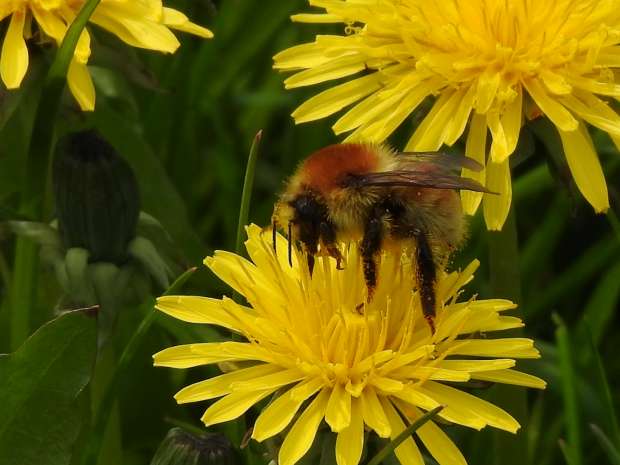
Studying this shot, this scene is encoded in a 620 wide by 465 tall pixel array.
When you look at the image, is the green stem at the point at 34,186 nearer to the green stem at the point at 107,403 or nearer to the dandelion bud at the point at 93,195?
the dandelion bud at the point at 93,195

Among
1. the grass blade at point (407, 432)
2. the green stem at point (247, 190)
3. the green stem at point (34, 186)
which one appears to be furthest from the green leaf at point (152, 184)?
the grass blade at point (407, 432)

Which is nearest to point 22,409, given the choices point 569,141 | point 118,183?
point 118,183

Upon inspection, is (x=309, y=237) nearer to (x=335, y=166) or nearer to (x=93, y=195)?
(x=335, y=166)

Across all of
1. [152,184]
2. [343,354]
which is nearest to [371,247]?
[343,354]

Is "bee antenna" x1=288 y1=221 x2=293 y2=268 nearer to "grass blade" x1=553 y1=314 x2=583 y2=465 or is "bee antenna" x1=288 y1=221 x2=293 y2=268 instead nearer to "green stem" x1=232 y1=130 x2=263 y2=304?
"green stem" x1=232 y1=130 x2=263 y2=304

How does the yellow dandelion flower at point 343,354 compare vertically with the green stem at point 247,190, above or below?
below

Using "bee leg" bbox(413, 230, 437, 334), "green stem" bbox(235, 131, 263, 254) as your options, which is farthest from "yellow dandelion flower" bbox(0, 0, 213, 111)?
"bee leg" bbox(413, 230, 437, 334)
